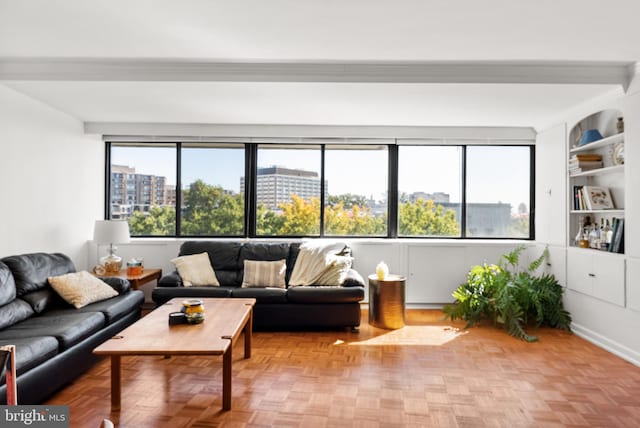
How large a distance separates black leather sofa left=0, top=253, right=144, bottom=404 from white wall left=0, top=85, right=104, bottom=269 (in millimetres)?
439

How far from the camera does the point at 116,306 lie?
350 cm

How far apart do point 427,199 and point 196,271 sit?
311 cm

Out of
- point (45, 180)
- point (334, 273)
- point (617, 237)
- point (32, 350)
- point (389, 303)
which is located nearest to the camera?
point (32, 350)

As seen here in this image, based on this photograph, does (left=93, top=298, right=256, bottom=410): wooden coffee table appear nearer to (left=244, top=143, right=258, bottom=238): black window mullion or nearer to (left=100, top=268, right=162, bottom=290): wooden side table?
(left=100, top=268, right=162, bottom=290): wooden side table

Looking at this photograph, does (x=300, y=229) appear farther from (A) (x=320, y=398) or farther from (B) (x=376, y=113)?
(A) (x=320, y=398)

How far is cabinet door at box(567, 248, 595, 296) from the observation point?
398 centimetres

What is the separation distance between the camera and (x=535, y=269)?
4828 mm

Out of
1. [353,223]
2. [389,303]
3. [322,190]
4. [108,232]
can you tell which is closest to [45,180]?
[108,232]

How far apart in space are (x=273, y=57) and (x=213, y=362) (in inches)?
100

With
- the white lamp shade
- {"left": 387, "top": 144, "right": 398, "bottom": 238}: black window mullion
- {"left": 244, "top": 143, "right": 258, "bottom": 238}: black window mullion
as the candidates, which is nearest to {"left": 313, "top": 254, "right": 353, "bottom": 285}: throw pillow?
{"left": 387, "top": 144, "right": 398, "bottom": 238}: black window mullion

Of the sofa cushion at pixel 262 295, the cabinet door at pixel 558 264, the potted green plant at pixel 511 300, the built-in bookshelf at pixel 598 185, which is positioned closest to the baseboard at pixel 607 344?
the potted green plant at pixel 511 300

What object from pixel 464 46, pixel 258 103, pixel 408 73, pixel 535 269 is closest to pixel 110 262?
pixel 258 103

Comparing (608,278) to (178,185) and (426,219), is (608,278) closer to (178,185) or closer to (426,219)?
(426,219)

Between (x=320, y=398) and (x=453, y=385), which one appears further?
(x=453, y=385)
